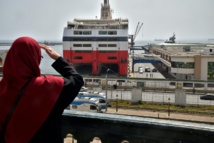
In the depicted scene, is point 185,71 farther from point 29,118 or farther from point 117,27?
point 29,118

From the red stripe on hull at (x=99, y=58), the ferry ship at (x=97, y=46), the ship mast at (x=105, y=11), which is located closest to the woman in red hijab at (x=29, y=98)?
the ferry ship at (x=97, y=46)

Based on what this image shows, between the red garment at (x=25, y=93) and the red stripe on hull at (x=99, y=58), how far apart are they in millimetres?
29595

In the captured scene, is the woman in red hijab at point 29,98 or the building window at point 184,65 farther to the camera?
the building window at point 184,65

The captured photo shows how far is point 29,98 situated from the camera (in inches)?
48.6

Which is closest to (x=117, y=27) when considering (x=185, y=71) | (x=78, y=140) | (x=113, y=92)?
(x=185, y=71)

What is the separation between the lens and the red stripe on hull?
31.0m

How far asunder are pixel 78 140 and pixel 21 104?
776 millimetres

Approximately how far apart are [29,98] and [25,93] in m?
0.03

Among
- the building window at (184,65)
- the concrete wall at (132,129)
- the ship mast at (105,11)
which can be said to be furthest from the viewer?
the ship mast at (105,11)

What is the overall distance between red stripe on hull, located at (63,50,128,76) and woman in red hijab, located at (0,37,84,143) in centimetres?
2957

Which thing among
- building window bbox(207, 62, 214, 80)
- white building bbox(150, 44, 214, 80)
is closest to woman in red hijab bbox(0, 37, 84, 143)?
white building bbox(150, 44, 214, 80)

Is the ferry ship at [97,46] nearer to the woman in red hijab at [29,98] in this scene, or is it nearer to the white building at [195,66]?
the white building at [195,66]

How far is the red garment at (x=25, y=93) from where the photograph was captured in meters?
1.23

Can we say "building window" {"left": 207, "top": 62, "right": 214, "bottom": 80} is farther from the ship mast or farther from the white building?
the ship mast
